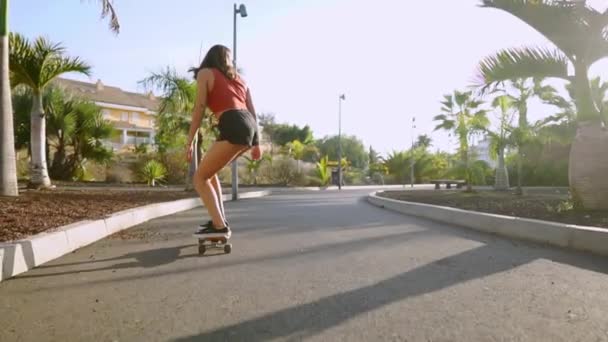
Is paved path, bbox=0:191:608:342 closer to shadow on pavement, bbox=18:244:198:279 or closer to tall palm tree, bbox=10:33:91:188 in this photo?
shadow on pavement, bbox=18:244:198:279

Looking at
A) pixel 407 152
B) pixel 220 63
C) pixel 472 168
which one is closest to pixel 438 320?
pixel 220 63

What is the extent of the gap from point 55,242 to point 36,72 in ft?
28.0

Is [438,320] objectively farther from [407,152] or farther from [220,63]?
[407,152]

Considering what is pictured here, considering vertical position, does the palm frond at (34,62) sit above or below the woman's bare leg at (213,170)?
above

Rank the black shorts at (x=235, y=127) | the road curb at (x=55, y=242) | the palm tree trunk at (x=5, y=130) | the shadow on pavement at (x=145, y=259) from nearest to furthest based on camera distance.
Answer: the road curb at (x=55, y=242), the shadow on pavement at (x=145, y=259), the black shorts at (x=235, y=127), the palm tree trunk at (x=5, y=130)

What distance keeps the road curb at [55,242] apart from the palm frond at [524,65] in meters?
6.70

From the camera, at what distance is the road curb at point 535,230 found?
14.3 ft

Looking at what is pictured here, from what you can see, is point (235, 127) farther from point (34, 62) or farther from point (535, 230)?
point (34, 62)

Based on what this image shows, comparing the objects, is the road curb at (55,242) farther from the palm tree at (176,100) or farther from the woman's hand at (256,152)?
the palm tree at (176,100)

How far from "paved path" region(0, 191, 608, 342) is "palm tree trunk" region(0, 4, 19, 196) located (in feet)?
13.3

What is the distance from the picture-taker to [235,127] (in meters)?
4.06

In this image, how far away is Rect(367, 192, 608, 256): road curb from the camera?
4371mm

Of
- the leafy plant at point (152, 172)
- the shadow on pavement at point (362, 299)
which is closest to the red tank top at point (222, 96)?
the shadow on pavement at point (362, 299)

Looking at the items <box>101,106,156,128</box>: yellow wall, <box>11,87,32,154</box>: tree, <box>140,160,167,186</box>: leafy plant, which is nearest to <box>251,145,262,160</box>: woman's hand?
<box>140,160,167,186</box>: leafy plant
